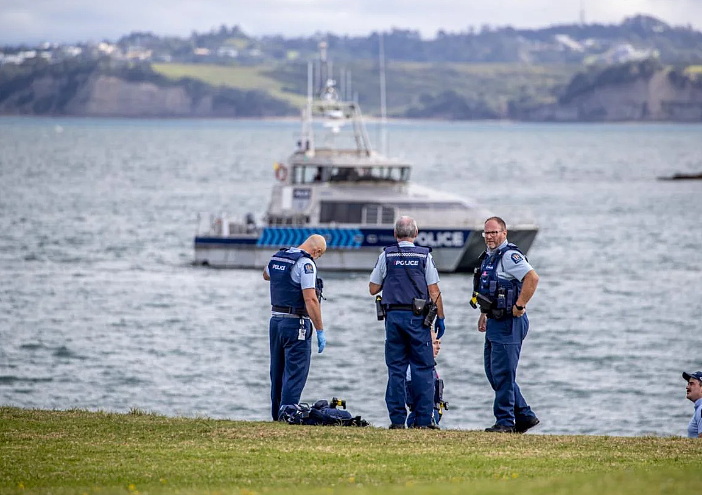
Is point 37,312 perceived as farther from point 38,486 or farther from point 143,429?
point 38,486

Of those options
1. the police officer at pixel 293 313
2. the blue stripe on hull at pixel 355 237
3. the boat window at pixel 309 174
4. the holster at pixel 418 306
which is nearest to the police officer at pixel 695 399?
the holster at pixel 418 306

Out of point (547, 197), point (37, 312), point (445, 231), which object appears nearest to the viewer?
point (37, 312)

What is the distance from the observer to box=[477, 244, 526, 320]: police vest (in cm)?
1261

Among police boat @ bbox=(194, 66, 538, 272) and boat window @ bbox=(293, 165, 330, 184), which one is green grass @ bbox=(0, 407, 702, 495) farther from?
boat window @ bbox=(293, 165, 330, 184)

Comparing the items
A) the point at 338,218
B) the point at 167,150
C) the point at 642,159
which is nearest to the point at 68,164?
the point at 167,150

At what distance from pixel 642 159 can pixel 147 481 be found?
503 ft

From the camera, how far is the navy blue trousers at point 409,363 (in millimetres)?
12812

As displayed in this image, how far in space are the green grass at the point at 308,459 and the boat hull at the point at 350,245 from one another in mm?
23814

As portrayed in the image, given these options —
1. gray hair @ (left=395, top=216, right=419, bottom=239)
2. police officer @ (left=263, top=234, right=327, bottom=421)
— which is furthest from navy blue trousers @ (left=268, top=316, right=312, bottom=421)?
gray hair @ (left=395, top=216, right=419, bottom=239)

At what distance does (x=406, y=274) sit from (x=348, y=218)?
83.4 ft

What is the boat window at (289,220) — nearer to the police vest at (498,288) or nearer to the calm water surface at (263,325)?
the calm water surface at (263,325)

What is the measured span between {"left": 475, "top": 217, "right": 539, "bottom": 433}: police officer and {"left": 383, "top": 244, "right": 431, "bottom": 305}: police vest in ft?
1.81

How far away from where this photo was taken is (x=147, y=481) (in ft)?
33.4

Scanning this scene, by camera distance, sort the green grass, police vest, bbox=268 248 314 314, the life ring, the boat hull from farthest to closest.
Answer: the life ring
the boat hull
police vest, bbox=268 248 314 314
the green grass
